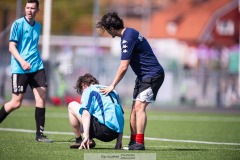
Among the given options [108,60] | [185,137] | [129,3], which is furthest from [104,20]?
[129,3]

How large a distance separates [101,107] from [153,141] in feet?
9.13

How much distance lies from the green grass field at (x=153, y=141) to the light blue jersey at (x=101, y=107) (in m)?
0.43

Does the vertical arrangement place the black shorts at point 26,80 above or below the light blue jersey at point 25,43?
below

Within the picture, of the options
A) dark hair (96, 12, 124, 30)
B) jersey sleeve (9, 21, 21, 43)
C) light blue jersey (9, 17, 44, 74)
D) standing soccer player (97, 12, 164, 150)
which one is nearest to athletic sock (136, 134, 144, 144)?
standing soccer player (97, 12, 164, 150)

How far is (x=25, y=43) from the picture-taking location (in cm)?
1292

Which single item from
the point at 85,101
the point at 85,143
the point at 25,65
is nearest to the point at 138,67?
the point at 85,101

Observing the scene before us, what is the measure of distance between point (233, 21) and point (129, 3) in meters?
14.8

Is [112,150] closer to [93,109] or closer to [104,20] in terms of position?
[93,109]

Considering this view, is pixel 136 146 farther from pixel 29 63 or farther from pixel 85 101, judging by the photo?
pixel 29 63

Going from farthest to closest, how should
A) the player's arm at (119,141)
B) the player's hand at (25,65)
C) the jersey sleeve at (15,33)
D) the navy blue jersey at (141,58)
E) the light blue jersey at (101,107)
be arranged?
the jersey sleeve at (15,33)
the player's hand at (25,65)
the navy blue jersey at (141,58)
the player's arm at (119,141)
the light blue jersey at (101,107)

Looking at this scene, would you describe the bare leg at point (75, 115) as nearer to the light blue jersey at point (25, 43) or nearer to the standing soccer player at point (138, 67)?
the standing soccer player at point (138, 67)

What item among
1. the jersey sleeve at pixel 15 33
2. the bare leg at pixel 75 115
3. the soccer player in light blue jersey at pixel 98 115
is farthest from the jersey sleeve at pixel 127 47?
the jersey sleeve at pixel 15 33

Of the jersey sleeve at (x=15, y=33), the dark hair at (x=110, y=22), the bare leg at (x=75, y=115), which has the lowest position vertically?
the bare leg at (x=75, y=115)

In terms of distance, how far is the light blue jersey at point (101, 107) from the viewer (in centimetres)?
1135
